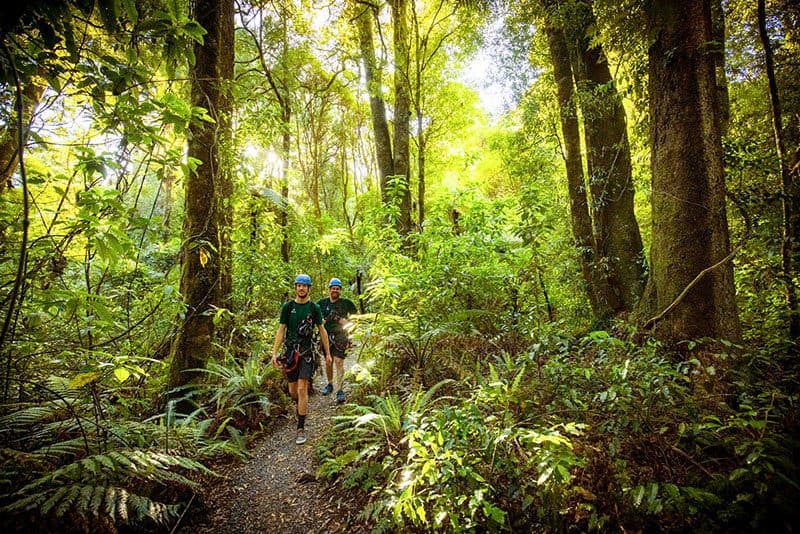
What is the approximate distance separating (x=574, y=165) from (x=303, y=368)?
21.1ft

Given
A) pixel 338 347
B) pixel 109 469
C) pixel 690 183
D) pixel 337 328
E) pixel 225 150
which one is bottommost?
pixel 109 469

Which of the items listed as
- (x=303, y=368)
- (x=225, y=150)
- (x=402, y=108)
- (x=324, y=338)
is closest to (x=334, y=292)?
(x=324, y=338)

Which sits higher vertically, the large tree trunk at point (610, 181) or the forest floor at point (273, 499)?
the large tree trunk at point (610, 181)

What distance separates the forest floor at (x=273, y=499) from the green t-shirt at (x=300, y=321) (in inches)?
54.1

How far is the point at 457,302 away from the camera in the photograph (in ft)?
22.7

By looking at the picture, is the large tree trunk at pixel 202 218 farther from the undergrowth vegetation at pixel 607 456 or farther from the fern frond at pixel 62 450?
the undergrowth vegetation at pixel 607 456

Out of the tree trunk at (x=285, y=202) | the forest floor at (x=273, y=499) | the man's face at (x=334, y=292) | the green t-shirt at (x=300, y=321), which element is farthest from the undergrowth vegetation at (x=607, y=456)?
the tree trunk at (x=285, y=202)

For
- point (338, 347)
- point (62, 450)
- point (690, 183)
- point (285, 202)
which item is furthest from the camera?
point (285, 202)

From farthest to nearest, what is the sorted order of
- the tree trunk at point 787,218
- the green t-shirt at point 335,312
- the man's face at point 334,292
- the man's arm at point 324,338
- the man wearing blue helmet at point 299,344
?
the man's face at point 334,292 → the green t-shirt at point 335,312 → the man's arm at point 324,338 → the man wearing blue helmet at point 299,344 → the tree trunk at point 787,218

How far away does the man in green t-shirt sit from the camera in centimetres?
624

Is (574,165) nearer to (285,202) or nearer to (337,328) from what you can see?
(337,328)

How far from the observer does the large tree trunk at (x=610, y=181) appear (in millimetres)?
6191

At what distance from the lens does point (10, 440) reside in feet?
9.24

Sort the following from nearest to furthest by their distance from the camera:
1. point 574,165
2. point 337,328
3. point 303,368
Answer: point 303,368 < point 337,328 < point 574,165
